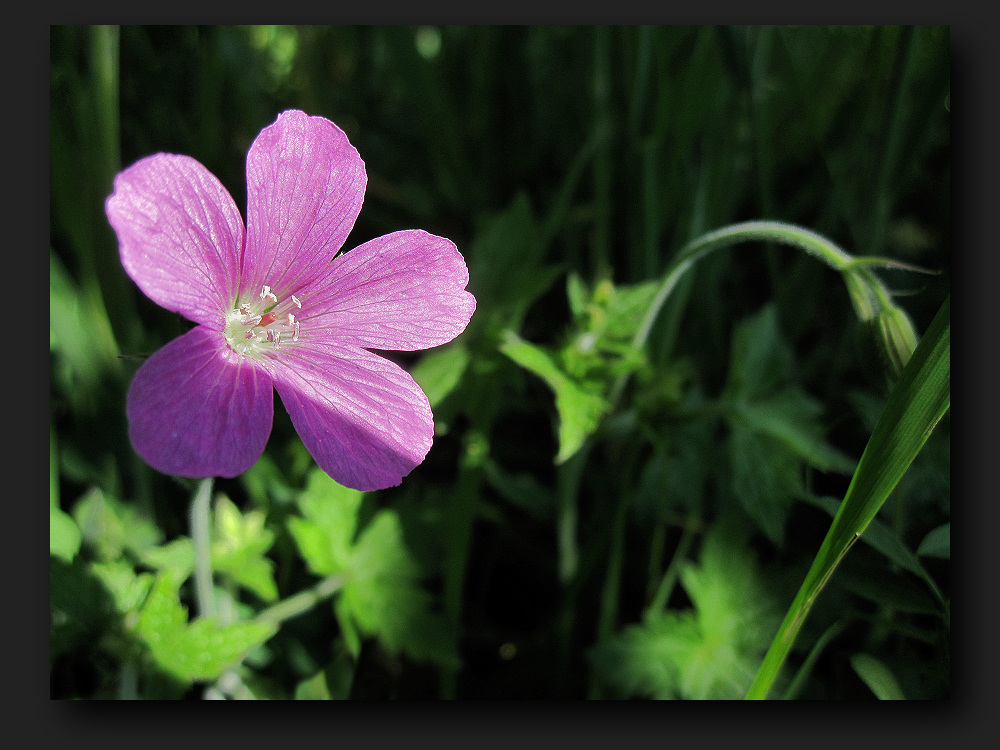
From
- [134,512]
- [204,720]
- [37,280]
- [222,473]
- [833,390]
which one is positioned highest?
[37,280]

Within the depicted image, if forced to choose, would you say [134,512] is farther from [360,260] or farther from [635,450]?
[635,450]

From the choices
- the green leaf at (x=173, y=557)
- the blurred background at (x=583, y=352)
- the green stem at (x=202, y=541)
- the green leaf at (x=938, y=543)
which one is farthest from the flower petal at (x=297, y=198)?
the green leaf at (x=938, y=543)

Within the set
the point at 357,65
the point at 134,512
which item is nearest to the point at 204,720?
the point at 134,512

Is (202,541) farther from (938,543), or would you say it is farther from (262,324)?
(938,543)

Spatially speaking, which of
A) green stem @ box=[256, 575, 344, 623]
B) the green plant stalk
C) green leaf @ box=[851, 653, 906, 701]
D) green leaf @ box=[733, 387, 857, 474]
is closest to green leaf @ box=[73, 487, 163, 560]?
green stem @ box=[256, 575, 344, 623]

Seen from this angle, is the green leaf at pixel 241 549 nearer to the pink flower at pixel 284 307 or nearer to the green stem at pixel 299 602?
the green stem at pixel 299 602
